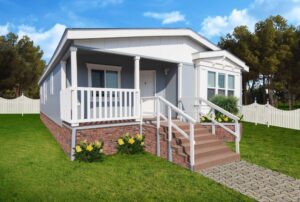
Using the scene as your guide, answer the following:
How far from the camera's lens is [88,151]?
591 centimetres

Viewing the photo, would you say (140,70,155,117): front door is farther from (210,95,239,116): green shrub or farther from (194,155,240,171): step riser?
(194,155,240,171): step riser

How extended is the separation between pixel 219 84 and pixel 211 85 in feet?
2.05

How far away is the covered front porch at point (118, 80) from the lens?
295 inches

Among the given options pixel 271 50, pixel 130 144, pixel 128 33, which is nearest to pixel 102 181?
pixel 130 144

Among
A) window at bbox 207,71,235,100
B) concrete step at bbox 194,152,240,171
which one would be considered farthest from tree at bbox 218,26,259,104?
concrete step at bbox 194,152,240,171

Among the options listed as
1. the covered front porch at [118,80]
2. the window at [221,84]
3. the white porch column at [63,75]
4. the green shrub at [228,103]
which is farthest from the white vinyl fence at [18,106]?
the green shrub at [228,103]

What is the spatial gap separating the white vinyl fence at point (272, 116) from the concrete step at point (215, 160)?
8.12 m

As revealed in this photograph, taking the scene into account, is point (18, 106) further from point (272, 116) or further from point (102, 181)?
point (272, 116)

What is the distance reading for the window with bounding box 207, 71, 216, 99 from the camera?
10.6 m

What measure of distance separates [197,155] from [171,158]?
0.73 m

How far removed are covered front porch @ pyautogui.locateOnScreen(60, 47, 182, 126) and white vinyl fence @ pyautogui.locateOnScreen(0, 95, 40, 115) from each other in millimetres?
15178

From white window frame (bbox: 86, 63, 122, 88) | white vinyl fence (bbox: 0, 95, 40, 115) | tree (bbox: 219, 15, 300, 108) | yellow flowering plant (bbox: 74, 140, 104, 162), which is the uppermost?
tree (bbox: 219, 15, 300, 108)

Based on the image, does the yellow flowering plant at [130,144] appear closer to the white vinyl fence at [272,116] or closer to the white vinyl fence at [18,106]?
the white vinyl fence at [272,116]

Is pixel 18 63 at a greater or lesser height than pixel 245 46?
lesser
